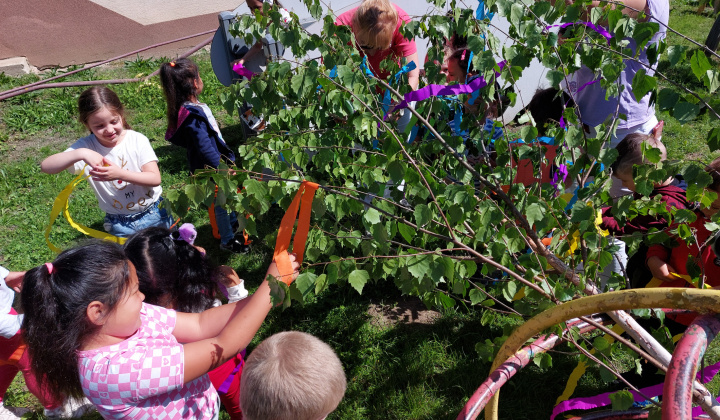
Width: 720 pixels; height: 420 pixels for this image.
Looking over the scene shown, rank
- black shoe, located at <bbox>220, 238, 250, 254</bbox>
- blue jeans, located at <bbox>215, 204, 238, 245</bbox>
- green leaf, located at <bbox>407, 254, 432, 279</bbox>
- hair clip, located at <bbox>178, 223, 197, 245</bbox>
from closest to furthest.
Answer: green leaf, located at <bbox>407, 254, 432, 279</bbox> → hair clip, located at <bbox>178, 223, 197, 245</bbox> → blue jeans, located at <bbox>215, 204, 238, 245</bbox> → black shoe, located at <bbox>220, 238, 250, 254</bbox>

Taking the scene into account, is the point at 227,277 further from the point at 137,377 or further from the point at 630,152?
the point at 630,152

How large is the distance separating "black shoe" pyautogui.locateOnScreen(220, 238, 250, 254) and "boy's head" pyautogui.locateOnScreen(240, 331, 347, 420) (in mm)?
2433

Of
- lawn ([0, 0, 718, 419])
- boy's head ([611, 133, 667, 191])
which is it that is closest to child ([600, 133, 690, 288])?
boy's head ([611, 133, 667, 191])

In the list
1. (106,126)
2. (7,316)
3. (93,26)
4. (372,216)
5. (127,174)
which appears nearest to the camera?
(372,216)

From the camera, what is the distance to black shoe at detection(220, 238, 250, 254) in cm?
400

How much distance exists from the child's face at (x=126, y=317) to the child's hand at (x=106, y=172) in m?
1.18

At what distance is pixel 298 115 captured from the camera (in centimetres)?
235

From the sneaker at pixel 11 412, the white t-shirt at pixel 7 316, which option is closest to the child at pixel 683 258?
the white t-shirt at pixel 7 316

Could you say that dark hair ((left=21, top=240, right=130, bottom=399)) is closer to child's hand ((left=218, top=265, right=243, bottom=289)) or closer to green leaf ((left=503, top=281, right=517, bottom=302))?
child's hand ((left=218, top=265, right=243, bottom=289))

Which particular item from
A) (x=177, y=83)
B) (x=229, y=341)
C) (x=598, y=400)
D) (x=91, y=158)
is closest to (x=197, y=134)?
(x=177, y=83)

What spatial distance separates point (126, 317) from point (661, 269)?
2.22 meters

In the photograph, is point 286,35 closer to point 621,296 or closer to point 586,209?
point 586,209

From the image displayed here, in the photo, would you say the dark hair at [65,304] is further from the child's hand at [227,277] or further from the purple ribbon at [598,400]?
the purple ribbon at [598,400]

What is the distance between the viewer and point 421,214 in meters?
1.49
